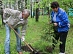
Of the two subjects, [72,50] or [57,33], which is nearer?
[57,33]

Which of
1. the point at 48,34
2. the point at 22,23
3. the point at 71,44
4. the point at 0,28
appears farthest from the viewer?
the point at 0,28

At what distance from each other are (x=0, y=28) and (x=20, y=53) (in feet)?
25.2

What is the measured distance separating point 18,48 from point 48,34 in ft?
3.69

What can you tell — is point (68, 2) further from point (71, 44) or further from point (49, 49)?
point (49, 49)

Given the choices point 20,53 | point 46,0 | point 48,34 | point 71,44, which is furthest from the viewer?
point 46,0

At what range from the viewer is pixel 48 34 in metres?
8.14

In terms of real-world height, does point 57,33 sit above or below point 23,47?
above

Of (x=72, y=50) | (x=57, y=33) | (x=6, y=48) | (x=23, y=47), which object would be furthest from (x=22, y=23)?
(x=72, y=50)

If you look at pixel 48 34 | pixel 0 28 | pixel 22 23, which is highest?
pixel 22 23

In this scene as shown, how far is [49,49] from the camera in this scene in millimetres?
8594

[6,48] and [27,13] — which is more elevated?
[27,13]

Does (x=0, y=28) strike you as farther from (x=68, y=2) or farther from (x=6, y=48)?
(x=6, y=48)

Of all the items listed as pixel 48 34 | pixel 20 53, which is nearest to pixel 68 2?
pixel 48 34

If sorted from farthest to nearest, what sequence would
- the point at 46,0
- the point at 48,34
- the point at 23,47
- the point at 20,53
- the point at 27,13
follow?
the point at 46,0
the point at 23,47
the point at 48,34
the point at 20,53
the point at 27,13
